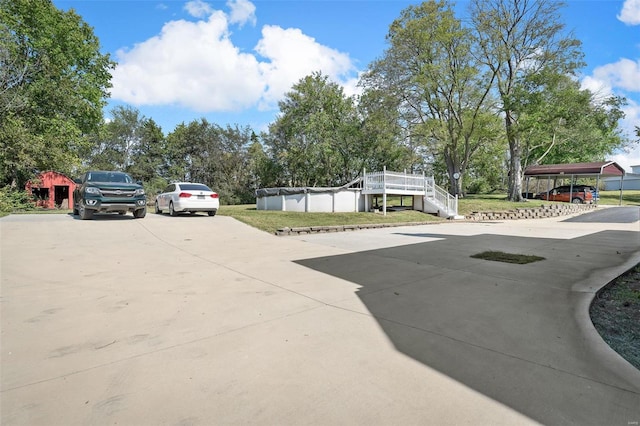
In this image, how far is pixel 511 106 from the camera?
21859mm

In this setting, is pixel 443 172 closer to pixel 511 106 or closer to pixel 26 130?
pixel 511 106

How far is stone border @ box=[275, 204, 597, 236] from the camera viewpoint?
10.3 metres

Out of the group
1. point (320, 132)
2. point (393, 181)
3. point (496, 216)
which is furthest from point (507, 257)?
point (320, 132)

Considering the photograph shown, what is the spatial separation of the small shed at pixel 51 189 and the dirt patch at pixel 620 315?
102 feet

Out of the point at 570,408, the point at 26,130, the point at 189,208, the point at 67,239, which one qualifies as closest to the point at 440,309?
the point at 570,408

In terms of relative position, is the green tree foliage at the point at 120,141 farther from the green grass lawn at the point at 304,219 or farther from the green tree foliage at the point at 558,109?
the green tree foliage at the point at 558,109

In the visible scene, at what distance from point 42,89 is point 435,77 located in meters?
25.7

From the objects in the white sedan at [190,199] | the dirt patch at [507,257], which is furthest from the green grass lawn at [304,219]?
the dirt patch at [507,257]

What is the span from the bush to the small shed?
3.36 m

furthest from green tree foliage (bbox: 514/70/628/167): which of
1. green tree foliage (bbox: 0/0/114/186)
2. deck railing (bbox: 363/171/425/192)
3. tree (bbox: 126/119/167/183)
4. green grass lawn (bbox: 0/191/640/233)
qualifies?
tree (bbox: 126/119/167/183)

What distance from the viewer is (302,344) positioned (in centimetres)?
272

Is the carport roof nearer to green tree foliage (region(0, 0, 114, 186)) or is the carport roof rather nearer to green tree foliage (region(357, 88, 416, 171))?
green tree foliage (region(357, 88, 416, 171))

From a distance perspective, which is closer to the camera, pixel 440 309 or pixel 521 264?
pixel 440 309

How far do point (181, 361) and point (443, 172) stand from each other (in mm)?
41859
